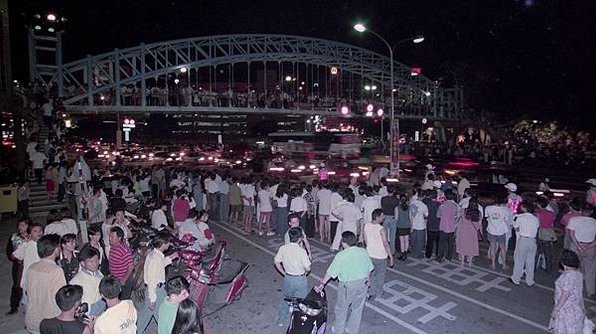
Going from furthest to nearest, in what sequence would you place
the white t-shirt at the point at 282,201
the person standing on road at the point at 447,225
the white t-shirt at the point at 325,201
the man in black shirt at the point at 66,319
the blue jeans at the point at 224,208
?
the blue jeans at the point at 224,208, the white t-shirt at the point at 282,201, the white t-shirt at the point at 325,201, the person standing on road at the point at 447,225, the man in black shirt at the point at 66,319

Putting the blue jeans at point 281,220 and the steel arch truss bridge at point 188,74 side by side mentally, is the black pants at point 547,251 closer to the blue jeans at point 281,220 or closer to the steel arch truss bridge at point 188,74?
the blue jeans at point 281,220

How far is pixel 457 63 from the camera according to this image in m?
43.3

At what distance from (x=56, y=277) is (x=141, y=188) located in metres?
11.3

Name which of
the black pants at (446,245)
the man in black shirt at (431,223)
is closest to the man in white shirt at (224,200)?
the man in black shirt at (431,223)

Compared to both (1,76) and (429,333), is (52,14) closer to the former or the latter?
(1,76)

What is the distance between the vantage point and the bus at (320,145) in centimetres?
3647

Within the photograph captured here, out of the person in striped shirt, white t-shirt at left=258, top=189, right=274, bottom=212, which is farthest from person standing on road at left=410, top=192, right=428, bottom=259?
the person in striped shirt

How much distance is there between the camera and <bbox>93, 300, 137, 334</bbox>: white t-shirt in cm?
432

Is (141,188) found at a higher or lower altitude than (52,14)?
lower

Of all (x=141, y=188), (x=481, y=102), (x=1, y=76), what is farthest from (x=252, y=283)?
(x=481, y=102)

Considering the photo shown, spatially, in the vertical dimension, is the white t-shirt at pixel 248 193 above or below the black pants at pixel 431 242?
above

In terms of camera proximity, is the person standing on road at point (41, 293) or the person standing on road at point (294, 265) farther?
the person standing on road at point (294, 265)

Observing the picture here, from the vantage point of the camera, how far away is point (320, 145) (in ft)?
128

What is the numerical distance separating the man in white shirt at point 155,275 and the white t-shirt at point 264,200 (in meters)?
6.70
